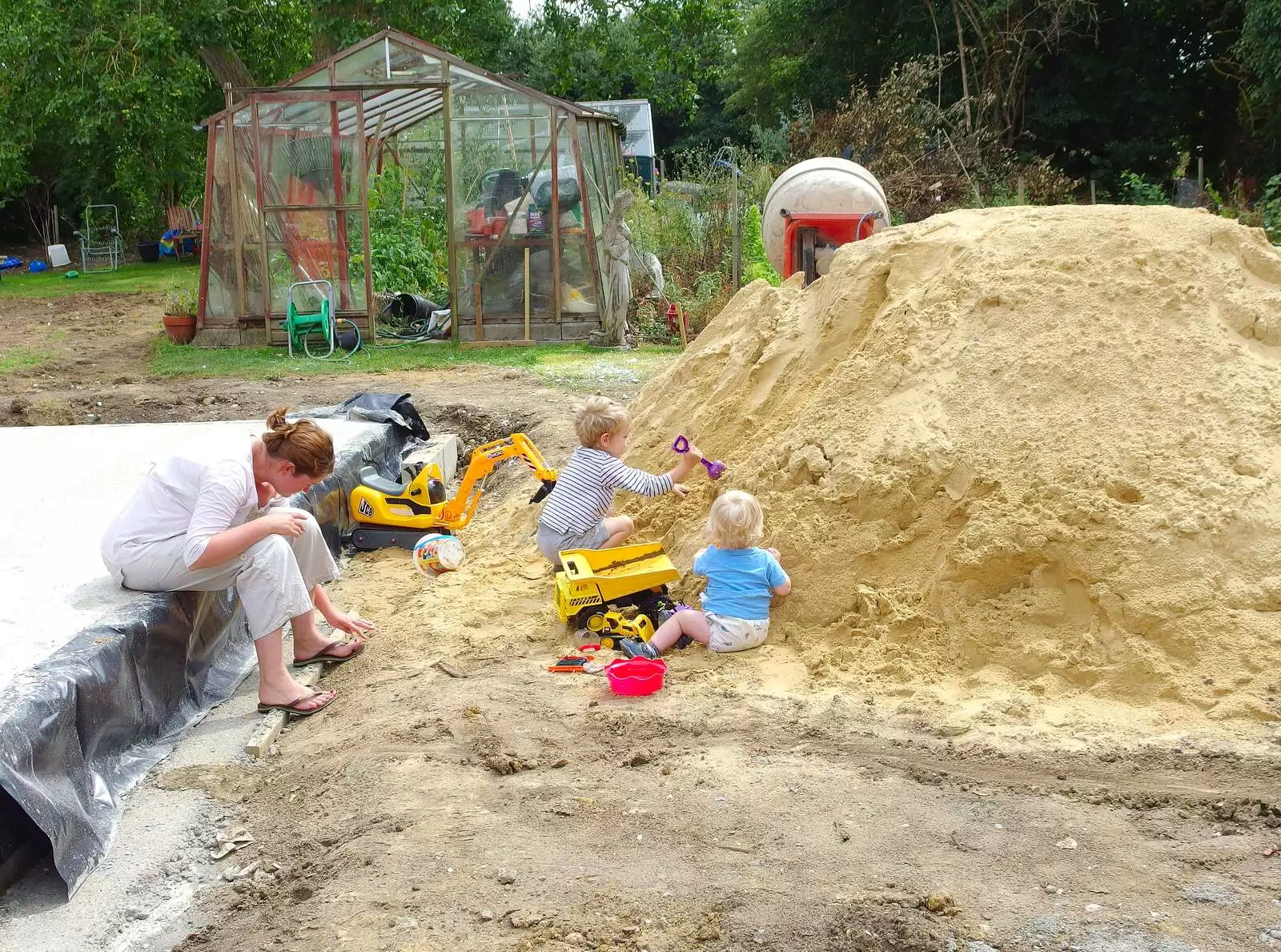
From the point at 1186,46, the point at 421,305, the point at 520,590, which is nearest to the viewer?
the point at 520,590

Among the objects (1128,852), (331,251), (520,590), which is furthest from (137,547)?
(331,251)

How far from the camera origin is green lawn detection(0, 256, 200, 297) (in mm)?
19641

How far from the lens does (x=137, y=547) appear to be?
4035mm

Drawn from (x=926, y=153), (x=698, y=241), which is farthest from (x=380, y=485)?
(x=926, y=153)

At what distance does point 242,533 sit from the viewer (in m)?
3.88

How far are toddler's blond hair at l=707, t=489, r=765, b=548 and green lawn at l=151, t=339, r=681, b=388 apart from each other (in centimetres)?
638

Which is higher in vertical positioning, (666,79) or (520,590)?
(666,79)

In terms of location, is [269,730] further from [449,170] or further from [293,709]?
[449,170]

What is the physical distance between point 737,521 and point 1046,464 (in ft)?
3.64

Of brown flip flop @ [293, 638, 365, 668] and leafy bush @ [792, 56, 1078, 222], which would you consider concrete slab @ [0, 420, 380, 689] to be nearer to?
brown flip flop @ [293, 638, 365, 668]

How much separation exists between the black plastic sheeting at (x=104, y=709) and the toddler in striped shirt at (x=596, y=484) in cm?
139

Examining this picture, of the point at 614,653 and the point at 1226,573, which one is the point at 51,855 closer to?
the point at 614,653

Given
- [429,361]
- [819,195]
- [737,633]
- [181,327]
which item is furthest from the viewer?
[181,327]

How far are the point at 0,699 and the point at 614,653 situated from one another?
202cm
